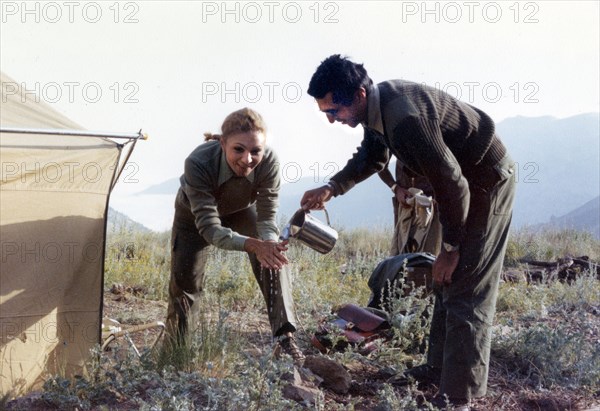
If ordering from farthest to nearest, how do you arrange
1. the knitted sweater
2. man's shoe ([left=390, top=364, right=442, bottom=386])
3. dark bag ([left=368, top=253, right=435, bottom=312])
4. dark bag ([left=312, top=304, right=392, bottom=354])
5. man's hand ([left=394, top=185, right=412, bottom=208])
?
man's hand ([left=394, top=185, right=412, bottom=208]), dark bag ([left=368, top=253, right=435, bottom=312]), dark bag ([left=312, top=304, right=392, bottom=354]), man's shoe ([left=390, top=364, right=442, bottom=386]), the knitted sweater

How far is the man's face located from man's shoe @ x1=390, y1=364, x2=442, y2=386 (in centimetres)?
138

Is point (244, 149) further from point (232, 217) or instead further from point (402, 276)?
point (402, 276)

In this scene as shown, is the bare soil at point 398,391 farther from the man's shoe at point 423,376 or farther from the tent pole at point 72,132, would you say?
the tent pole at point 72,132

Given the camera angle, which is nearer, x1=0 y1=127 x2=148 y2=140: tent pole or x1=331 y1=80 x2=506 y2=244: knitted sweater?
x1=331 y1=80 x2=506 y2=244: knitted sweater

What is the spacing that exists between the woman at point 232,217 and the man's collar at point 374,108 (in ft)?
2.94

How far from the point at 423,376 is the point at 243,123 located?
1.56 meters

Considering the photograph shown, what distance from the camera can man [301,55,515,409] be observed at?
3311mm

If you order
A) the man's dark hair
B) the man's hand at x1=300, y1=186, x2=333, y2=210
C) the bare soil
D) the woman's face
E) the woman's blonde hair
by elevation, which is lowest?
the bare soil

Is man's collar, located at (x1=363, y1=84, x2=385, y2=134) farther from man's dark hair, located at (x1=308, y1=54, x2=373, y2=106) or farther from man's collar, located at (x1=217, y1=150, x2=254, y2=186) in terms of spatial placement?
man's collar, located at (x1=217, y1=150, x2=254, y2=186)

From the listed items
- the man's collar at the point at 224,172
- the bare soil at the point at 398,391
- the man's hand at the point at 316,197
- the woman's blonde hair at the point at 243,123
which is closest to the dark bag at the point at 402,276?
the bare soil at the point at 398,391

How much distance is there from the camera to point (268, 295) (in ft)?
15.0

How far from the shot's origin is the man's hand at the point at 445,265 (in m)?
3.62

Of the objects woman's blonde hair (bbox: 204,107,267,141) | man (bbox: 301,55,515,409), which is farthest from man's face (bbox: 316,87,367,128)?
woman's blonde hair (bbox: 204,107,267,141)

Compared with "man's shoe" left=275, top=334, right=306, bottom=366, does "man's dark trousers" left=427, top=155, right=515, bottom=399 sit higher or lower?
higher
